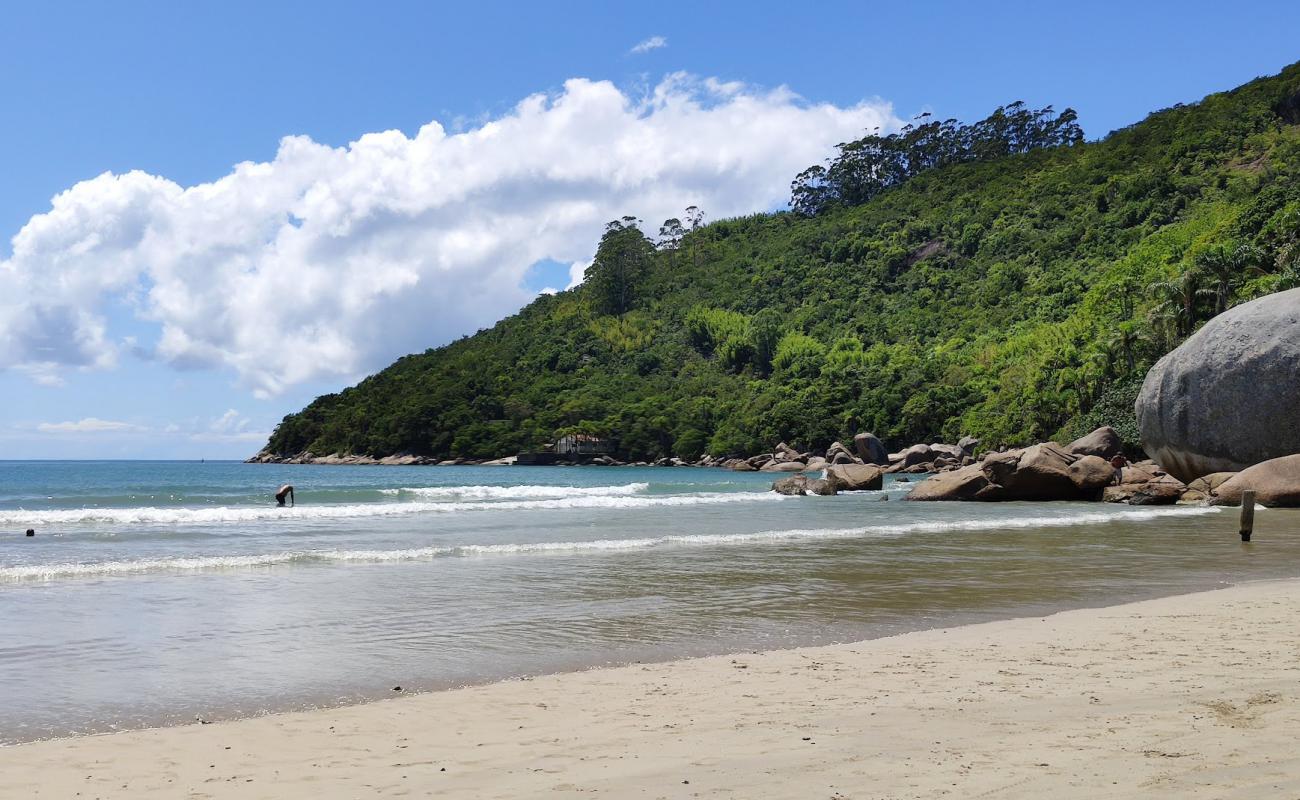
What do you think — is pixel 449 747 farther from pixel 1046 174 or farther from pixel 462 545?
pixel 1046 174

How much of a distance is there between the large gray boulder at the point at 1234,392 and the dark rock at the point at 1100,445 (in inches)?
220

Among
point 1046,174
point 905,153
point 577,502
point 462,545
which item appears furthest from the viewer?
point 905,153

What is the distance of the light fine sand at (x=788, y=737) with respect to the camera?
539cm

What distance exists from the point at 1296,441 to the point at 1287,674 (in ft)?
89.1

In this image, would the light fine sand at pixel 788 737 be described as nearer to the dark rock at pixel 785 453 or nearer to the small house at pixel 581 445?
the dark rock at pixel 785 453

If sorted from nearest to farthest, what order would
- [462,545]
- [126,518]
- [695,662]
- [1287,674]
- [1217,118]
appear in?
[1287,674]
[695,662]
[462,545]
[126,518]
[1217,118]

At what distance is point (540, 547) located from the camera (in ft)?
67.4

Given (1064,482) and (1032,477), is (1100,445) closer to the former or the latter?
(1064,482)

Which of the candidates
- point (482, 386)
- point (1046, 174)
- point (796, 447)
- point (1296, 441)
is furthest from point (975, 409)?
point (482, 386)

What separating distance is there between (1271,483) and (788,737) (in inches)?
1101

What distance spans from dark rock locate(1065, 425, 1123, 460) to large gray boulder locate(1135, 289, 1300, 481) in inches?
220

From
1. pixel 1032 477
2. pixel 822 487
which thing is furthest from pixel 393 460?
pixel 1032 477

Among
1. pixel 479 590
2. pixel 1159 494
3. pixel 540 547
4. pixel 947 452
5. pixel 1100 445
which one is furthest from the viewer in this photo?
pixel 947 452

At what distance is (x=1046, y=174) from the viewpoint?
122m
